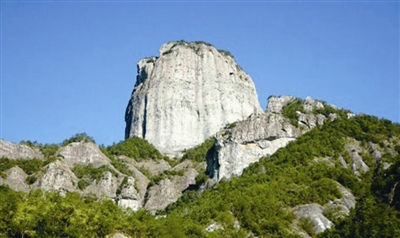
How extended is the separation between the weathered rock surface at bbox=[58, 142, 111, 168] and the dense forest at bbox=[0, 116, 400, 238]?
1002cm

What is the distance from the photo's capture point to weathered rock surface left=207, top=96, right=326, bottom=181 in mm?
80688

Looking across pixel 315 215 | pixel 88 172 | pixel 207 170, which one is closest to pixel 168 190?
pixel 207 170

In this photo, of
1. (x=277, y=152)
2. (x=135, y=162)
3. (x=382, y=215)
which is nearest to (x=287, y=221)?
(x=382, y=215)

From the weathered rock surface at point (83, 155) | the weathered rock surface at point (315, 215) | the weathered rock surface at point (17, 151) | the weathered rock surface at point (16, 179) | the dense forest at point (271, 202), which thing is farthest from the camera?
the weathered rock surface at point (83, 155)

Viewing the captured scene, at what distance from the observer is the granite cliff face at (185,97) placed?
124 metres

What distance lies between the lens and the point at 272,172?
236ft

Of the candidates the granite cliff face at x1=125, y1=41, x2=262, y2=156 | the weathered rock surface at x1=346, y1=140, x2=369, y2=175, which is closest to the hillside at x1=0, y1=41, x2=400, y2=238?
the weathered rock surface at x1=346, y1=140, x2=369, y2=175

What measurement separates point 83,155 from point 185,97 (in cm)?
3411

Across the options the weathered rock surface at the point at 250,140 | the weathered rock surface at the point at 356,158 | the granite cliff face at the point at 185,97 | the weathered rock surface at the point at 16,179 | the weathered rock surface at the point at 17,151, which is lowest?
the weathered rock surface at the point at 356,158

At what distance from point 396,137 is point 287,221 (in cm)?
2195

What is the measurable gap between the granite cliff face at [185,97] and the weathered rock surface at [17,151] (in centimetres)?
2958

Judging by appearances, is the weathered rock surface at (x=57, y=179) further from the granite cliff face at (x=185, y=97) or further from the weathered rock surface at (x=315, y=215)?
the granite cliff face at (x=185, y=97)

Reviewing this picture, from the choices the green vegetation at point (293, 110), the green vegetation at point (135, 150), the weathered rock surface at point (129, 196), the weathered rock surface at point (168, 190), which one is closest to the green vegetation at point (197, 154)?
the green vegetation at point (135, 150)

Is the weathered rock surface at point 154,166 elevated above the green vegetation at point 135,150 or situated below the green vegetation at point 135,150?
below
